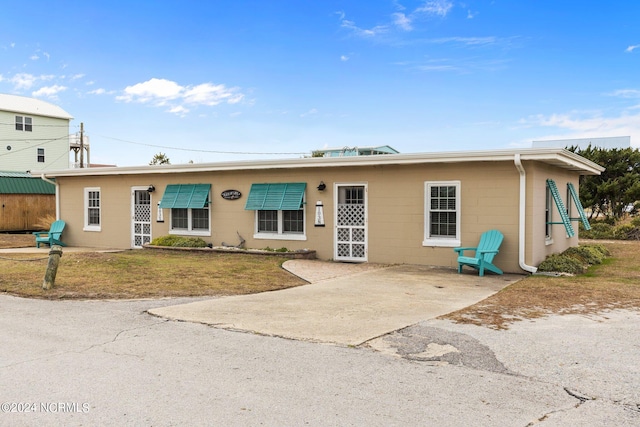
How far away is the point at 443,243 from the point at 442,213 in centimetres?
73

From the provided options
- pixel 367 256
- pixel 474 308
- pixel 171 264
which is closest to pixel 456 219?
pixel 367 256

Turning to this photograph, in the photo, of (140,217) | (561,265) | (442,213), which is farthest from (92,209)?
(561,265)

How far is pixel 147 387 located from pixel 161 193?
1326 cm

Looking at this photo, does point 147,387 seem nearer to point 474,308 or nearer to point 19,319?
point 19,319

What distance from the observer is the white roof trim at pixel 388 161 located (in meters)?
11.7

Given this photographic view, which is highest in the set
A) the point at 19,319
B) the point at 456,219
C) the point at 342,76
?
the point at 342,76

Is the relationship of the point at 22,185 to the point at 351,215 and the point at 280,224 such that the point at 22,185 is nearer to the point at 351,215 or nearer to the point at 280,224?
the point at 280,224

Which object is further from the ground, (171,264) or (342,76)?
(342,76)

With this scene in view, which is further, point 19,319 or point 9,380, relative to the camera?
point 19,319

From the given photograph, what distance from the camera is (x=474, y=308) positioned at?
786cm

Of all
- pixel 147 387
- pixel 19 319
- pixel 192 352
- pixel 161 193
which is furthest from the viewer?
pixel 161 193

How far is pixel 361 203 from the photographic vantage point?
562 inches

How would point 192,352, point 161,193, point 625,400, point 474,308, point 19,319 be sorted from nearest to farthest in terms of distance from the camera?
point 625,400 < point 192,352 < point 19,319 < point 474,308 < point 161,193

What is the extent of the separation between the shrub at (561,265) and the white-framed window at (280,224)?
610cm
